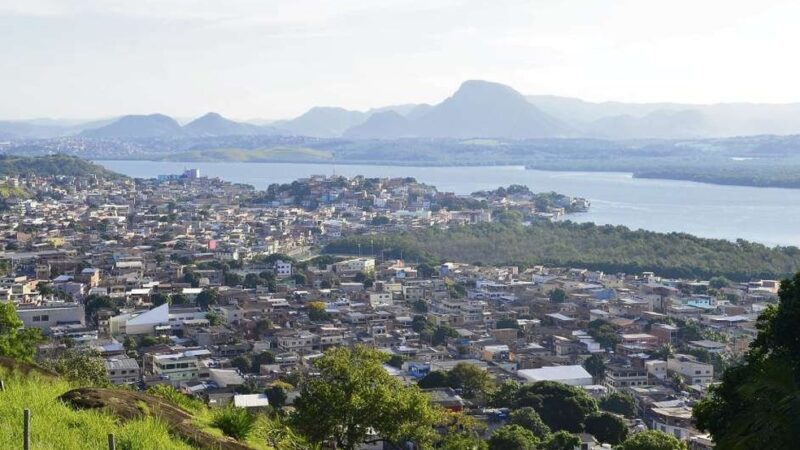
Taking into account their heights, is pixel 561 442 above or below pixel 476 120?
below

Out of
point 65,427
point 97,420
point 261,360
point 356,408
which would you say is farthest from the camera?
point 261,360

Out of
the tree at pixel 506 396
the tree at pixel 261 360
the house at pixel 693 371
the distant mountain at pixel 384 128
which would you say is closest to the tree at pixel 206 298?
the tree at pixel 261 360

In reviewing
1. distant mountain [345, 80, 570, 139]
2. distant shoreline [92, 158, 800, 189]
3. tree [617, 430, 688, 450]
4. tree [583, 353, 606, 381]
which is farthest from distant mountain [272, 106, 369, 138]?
tree [617, 430, 688, 450]

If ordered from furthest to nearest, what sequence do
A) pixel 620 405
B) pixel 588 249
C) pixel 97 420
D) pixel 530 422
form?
pixel 588 249 < pixel 620 405 < pixel 530 422 < pixel 97 420

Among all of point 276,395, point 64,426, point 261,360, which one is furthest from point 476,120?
point 64,426

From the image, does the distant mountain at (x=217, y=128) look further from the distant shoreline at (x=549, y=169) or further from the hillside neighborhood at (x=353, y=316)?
the hillside neighborhood at (x=353, y=316)

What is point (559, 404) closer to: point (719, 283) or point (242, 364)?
point (242, 364)

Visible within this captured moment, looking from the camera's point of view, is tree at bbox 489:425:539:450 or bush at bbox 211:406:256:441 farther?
tree at bbox 489:425:539:450

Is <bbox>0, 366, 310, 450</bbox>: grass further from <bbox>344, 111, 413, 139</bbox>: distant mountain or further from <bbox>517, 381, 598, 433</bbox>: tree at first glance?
<bbox>344, 111, 413, 139</bbox>: distant mountain
